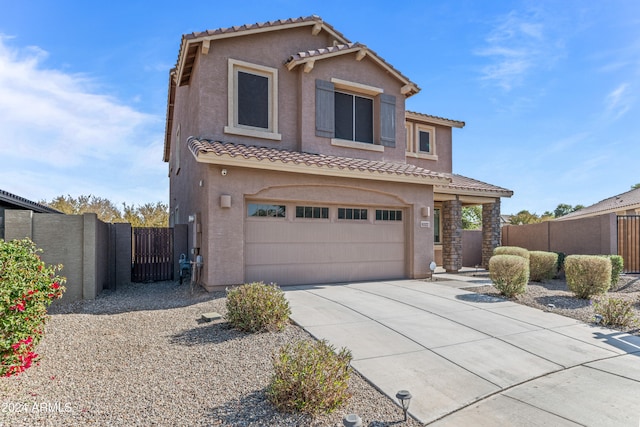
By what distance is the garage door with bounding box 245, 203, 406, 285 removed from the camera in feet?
32.9

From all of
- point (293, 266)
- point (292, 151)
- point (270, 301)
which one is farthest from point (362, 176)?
point (270, 301)

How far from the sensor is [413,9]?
428 inches

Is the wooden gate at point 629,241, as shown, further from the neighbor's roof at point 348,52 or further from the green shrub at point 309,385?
the green shrub at point 309,385

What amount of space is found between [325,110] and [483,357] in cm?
852

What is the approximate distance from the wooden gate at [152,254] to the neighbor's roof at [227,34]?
17.8 feet

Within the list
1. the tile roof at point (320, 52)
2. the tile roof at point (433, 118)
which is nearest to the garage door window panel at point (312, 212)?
the tile roof at point (320, 52)

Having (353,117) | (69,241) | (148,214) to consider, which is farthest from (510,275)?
(148,214)

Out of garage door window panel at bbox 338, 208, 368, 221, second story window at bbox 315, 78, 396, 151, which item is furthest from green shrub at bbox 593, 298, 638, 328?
second story window at bbox 315, 78, 396, 151

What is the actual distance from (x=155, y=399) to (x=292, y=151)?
810 centimetres

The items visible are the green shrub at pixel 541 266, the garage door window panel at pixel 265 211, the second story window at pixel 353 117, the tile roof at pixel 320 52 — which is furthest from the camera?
the green shrub at pixel 541 266

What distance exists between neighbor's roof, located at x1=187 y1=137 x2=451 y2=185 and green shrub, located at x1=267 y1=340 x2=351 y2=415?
19.8 ft

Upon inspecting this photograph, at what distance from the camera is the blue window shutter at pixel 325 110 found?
11406mm

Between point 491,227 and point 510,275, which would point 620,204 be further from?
point 510,275

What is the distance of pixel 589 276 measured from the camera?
9461 mm
